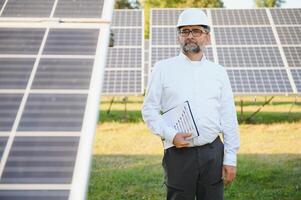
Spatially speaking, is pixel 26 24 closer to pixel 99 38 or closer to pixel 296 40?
pixel 99 38

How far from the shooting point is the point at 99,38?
290 cm

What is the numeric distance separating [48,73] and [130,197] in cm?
344

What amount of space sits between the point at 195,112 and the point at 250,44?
947 cm

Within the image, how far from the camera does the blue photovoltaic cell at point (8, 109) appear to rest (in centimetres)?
232

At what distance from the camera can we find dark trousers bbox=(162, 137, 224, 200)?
10.8ft

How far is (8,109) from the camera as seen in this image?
2.41 m

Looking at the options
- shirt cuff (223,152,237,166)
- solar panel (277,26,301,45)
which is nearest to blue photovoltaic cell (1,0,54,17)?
shirt cuff (223,152,237,166)

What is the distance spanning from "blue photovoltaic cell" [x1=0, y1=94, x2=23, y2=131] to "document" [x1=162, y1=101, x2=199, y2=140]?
122 centimetres

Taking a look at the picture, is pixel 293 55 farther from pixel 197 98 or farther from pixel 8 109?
pixel 8 109

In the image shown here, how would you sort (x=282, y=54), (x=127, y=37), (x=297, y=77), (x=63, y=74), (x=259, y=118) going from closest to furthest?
(x=63, y=74) < (x=297, y=77) < (x=282, y=54) < (x=259, y=118) < (x=127, y=37)

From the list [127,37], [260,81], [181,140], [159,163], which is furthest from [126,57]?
[181,140]

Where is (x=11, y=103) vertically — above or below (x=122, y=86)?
below

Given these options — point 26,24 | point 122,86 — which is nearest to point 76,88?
point 26,24

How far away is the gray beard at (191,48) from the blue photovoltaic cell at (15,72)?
1157mm
